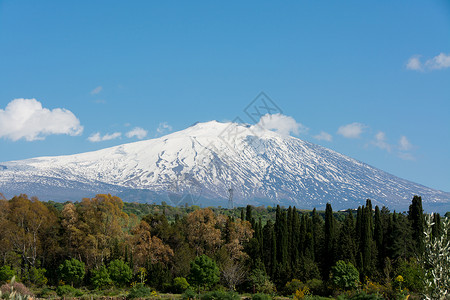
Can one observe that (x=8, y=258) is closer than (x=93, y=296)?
No

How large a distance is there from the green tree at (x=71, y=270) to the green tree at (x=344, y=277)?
24.5 meters

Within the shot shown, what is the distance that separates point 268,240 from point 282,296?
36.3 ft

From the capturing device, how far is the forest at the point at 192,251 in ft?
156

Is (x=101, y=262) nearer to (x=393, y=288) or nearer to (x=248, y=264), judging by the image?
(x=248, y=264)

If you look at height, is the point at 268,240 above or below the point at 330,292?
above

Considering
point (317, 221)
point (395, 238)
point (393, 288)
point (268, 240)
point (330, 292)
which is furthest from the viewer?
point (317, 221)

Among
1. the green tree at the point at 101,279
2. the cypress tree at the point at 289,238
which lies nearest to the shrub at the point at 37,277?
the green tree at the point at 101,279

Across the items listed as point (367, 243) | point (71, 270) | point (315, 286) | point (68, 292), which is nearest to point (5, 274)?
point (71, 270)

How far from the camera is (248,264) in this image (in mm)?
53188

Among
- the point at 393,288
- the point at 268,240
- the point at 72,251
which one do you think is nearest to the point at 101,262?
the point at 72,251

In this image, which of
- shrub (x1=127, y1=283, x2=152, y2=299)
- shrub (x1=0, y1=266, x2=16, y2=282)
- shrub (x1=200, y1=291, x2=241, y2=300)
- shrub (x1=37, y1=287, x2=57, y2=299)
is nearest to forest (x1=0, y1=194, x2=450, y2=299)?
shrub (x1=37, y1=287, x2=57, y2=299)

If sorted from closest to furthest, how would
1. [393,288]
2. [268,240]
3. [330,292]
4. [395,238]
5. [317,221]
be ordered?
[393,288], [330,292], [395,238], [268,240], [317,221]

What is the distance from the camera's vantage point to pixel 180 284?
47.7 metres

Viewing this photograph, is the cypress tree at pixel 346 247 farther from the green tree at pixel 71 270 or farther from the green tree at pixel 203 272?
the green tree at pixel 71 270
